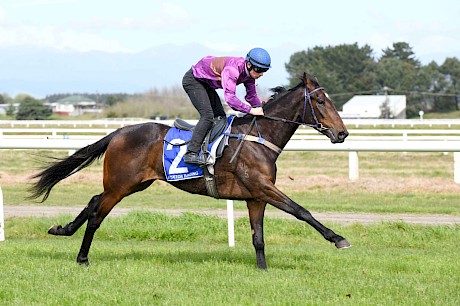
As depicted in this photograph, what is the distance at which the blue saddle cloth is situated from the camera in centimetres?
861

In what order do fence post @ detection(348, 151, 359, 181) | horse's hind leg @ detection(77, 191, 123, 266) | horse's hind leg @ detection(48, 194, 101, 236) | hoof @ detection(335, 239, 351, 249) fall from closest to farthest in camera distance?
hoof @ detection(335, 239, 351, 249) → horse's hind leg @ detection(77, 191, 123, 266) → horse's hind leg @ detection(48, 194, 101, 236) → fence post @ detection(348, 151, 359, 181)

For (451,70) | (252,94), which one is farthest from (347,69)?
(252,94)

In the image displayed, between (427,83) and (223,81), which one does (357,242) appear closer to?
(223,81)

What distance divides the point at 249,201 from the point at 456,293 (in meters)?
2.44

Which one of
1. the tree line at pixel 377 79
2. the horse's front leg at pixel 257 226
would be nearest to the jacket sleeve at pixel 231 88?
the horse's front leg at pixel 257 226

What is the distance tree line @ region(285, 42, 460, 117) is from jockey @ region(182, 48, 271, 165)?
8863cm

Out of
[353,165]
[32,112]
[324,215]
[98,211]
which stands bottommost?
[32,112]

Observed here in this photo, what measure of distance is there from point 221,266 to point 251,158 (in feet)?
3.74

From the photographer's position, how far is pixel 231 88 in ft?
26.8

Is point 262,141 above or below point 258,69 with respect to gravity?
below

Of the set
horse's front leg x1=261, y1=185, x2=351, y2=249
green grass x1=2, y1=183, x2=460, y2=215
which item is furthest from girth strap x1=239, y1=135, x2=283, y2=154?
green grass x1=2, y1=183, x2=460, y2=215

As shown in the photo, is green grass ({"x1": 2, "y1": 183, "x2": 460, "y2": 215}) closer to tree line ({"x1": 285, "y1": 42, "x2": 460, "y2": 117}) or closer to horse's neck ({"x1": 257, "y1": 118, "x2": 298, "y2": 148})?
→ horse's neck ({"x1": 257, "y1": 118, "x2": 298, "y2": 148})

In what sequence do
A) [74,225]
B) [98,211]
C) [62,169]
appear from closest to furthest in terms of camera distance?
[98,211]
[74,225]
[62,169]

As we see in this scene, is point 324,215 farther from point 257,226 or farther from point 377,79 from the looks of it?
point 377,79
